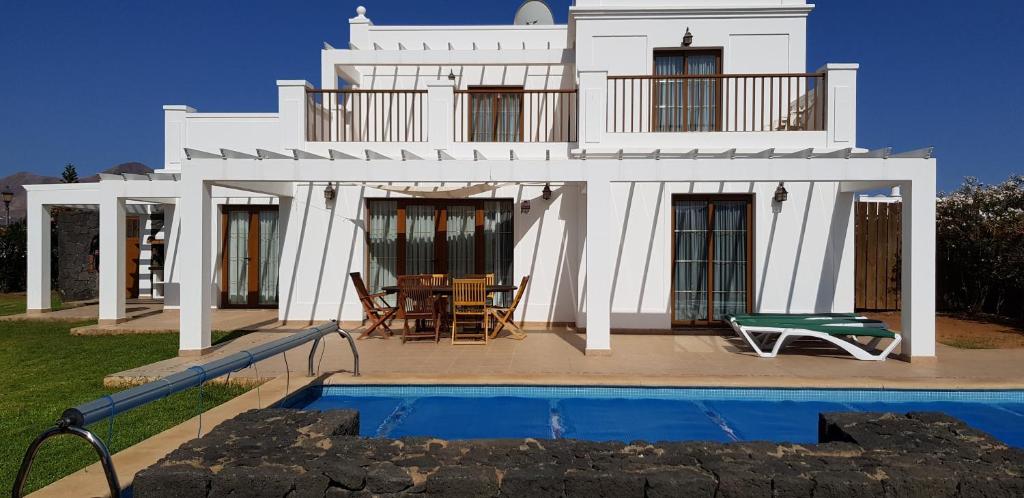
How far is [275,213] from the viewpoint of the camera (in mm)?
13594

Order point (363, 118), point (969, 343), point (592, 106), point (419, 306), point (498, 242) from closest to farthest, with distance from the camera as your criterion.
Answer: point (419, 306) → point (969, 343) → point (592, 106) → point (498, 242) → point (363, 118)

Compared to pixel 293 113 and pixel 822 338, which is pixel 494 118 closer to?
pixel 293 113

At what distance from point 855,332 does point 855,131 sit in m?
3.91

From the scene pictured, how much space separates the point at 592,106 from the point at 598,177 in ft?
8.83

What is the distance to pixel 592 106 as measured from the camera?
10445 millimetres

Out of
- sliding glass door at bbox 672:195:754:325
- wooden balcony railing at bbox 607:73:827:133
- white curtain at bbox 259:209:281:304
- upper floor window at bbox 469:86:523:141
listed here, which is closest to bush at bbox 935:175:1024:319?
wooden balcony railing at bbox 607:73:827:133

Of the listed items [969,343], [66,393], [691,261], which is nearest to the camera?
[66,393]

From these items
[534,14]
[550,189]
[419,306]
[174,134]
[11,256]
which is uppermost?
[534,14]

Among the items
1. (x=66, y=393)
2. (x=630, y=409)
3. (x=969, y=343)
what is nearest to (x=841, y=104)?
(x=969, y=343)

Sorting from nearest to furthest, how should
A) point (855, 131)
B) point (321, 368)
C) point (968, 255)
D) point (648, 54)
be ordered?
point (321, 368), point (855, 131), point (648, 54), point (968, 255)

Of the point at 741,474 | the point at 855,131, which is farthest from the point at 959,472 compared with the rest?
the point at 855,131

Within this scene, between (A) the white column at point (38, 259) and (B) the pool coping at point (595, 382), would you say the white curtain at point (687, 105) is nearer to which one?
(B) the pool coping at point (595, 382)

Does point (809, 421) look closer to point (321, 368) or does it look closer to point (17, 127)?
point (321, 368)

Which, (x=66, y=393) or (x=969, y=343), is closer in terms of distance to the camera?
(x=66, y=393)
